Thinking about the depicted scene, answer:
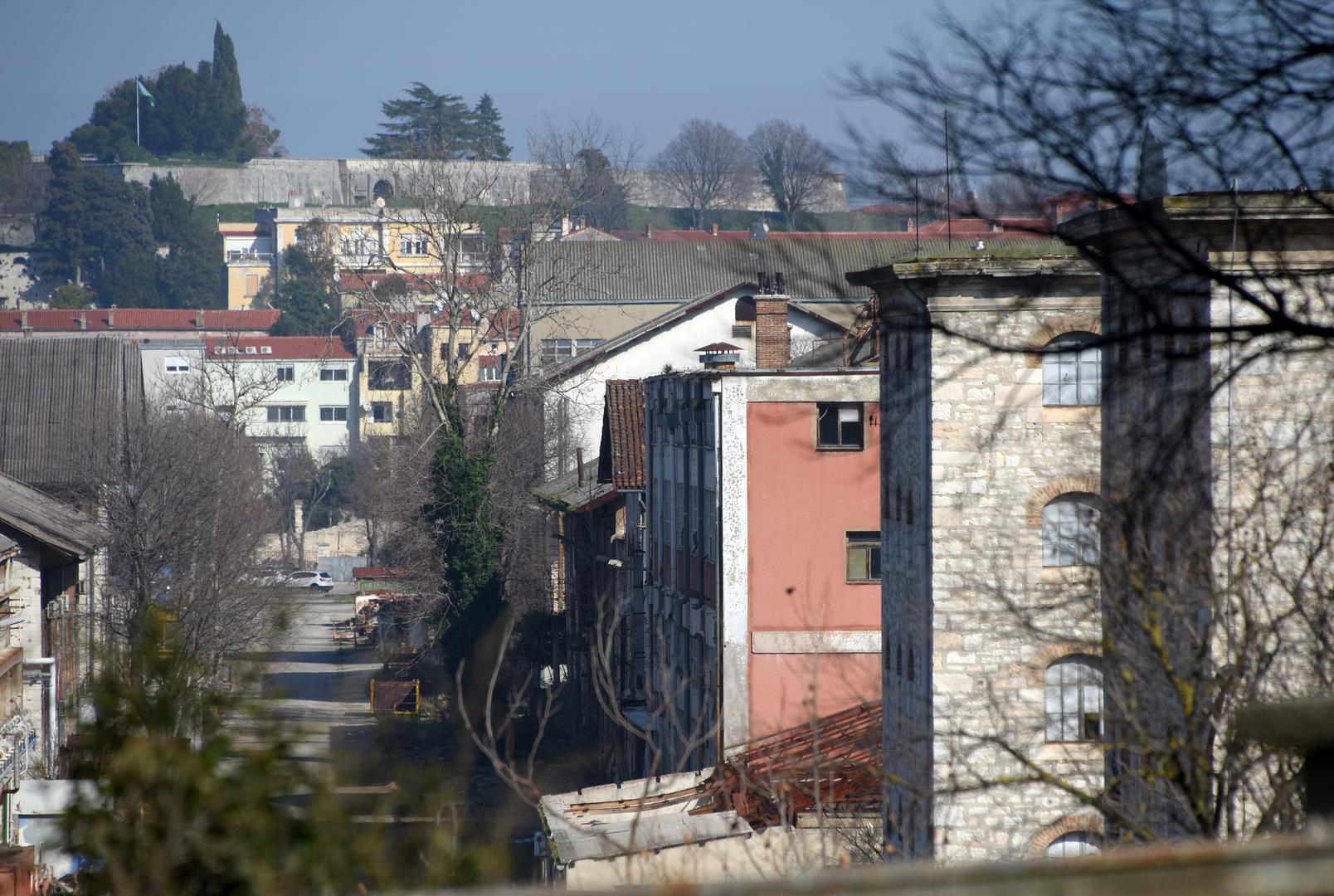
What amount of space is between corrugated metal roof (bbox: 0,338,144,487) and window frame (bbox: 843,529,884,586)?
20495 mm

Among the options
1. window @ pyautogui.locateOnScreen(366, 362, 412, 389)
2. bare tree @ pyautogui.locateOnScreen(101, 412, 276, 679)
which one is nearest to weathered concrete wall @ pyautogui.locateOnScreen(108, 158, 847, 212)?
window @ pyautogui.locateOnScreen(366, 362, 412, 389)

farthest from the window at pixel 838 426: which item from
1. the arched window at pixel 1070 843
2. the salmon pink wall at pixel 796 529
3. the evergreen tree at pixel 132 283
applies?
the evergreen tree at pixel 132 283

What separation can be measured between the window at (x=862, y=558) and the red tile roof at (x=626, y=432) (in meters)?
8.50

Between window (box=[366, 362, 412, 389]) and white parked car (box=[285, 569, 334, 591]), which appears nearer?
white parked car (box=[285, 569, 334, 591])

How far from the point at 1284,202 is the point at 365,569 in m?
54.9

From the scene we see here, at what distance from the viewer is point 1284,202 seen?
261 inches

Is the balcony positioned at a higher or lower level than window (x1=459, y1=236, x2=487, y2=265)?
higher

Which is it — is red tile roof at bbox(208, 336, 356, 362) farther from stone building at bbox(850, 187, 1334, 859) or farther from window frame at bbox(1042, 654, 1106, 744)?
window frame at bbox(1042, 654, 1106, 744)

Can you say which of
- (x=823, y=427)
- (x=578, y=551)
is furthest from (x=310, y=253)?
(x=823, y=427)

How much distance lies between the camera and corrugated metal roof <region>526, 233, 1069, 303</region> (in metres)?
6.39

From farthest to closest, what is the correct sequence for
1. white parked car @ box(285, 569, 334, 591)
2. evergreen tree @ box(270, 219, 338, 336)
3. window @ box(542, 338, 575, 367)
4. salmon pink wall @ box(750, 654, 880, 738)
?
evergreen tree @ box(270, 219, 338, 336), white parked car @ box(285, 569, 334, 591), window @ box(542, 338, 575, 367), salmon pink wall @ box(750, 654, 880, 738)

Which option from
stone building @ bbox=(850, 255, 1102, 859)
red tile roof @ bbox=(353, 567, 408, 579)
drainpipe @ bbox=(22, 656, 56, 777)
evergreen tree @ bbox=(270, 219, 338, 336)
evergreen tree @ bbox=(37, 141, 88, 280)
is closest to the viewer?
stone building @ bbox=(850, 255, 1102, 859)

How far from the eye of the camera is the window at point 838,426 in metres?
21.8

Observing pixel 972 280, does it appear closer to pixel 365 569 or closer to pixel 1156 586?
pixel 1156 586
